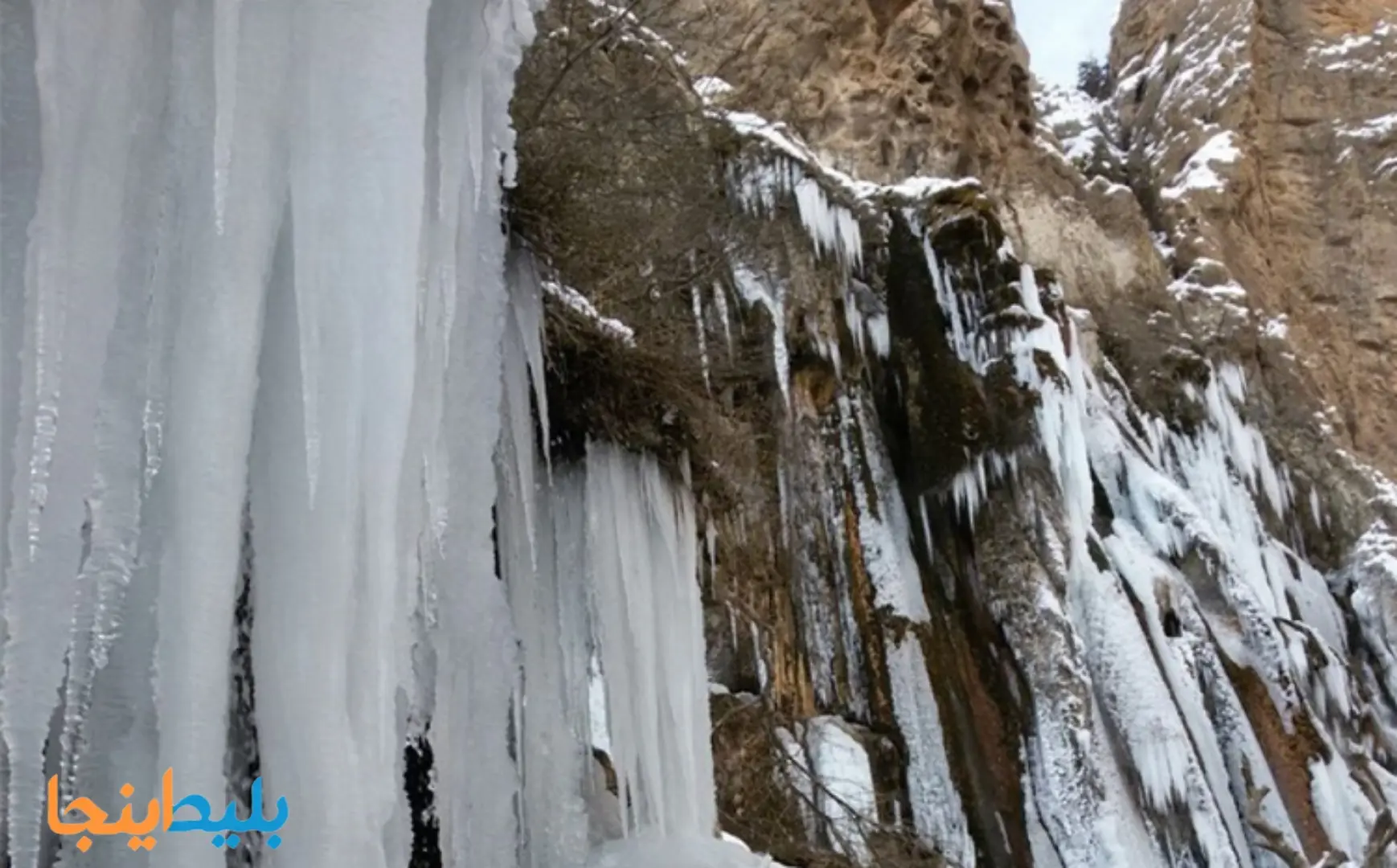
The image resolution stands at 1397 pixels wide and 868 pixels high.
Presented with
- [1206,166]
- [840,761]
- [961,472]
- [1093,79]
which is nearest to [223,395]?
[840,761]

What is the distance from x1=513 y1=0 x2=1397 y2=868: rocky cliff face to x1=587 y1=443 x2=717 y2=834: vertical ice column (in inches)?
6.2

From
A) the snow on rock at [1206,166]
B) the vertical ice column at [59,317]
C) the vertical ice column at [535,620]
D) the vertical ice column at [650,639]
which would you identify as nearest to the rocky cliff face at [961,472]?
the vertical ice column at [650,639]

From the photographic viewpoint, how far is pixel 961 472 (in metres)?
9.31

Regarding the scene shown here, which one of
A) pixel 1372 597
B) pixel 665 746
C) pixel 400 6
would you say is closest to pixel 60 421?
pixel 400 6

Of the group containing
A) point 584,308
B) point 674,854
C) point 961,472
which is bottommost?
point 674,854

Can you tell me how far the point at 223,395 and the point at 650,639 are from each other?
2075mm

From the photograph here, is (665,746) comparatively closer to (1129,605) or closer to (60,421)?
(60,421)

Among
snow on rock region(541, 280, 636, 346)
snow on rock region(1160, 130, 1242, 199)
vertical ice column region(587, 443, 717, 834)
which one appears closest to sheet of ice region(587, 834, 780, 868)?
vertical ice column region(587, 443, 717, 834)

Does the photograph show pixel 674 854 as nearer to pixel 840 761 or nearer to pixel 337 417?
pixel 337 417

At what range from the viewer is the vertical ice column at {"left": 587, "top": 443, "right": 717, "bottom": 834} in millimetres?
3428

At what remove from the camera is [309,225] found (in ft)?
5.73

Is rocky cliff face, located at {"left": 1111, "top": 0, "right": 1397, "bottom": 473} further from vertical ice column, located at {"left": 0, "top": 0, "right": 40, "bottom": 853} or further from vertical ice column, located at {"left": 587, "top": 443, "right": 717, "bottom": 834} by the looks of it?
vertical ice column, located at {"left": 0, "top": 0, "right": 40, "bottom": 853}

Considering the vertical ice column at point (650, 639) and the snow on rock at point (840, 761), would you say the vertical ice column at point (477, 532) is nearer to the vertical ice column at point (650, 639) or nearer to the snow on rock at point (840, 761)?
the vertical ice column at point (650, 639)

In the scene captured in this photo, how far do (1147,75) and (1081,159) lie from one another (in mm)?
2199
